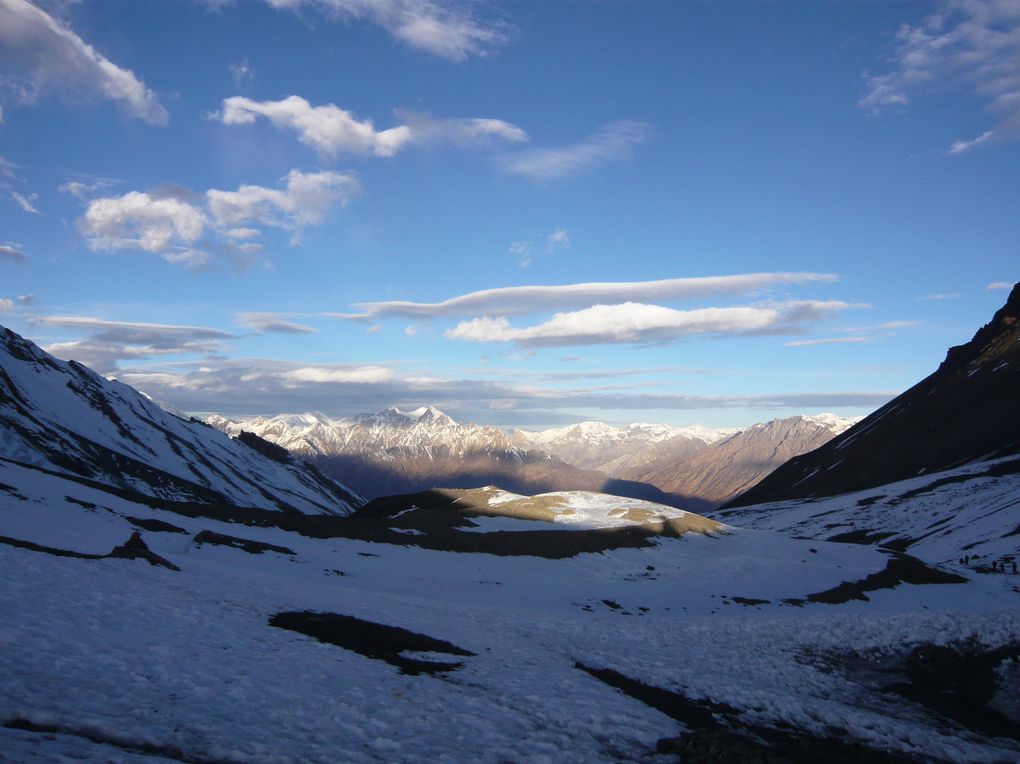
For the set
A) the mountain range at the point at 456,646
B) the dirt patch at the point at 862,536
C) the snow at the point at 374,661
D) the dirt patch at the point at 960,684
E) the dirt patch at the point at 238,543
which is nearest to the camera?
the snow at the point at 374,661

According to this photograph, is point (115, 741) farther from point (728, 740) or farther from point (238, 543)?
point (238, 543)

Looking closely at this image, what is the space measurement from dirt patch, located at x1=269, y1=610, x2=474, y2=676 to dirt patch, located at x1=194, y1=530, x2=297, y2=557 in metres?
20.7

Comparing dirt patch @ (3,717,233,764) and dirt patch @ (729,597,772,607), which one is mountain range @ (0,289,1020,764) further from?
dirt patch @ (729,597,772,607)

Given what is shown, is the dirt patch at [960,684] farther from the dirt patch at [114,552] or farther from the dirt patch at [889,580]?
the dirt patch at [114,552]

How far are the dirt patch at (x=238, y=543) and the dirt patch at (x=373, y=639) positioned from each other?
2069 centimetres

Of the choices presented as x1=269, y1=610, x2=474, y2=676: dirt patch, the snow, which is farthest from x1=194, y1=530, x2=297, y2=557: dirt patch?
x1=269, y1=610, x2=474, y2=676: dirt patch

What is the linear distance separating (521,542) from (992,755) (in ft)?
149

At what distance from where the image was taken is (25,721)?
940 cm

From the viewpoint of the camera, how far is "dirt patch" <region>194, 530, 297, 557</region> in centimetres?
4062

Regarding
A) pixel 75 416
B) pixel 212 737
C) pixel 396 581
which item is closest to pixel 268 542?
pixel 396 581

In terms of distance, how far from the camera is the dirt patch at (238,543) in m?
40.6

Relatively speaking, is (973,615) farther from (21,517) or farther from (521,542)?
(21,517)

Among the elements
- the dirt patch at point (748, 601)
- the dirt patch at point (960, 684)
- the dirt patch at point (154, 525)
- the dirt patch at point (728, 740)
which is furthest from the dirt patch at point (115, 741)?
the dirt patch at point (748, 601)

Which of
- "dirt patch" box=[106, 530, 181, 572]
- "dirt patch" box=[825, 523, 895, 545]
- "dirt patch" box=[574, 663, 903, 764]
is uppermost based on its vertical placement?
"dirt patch" box=[106, 530, 181, 572]
